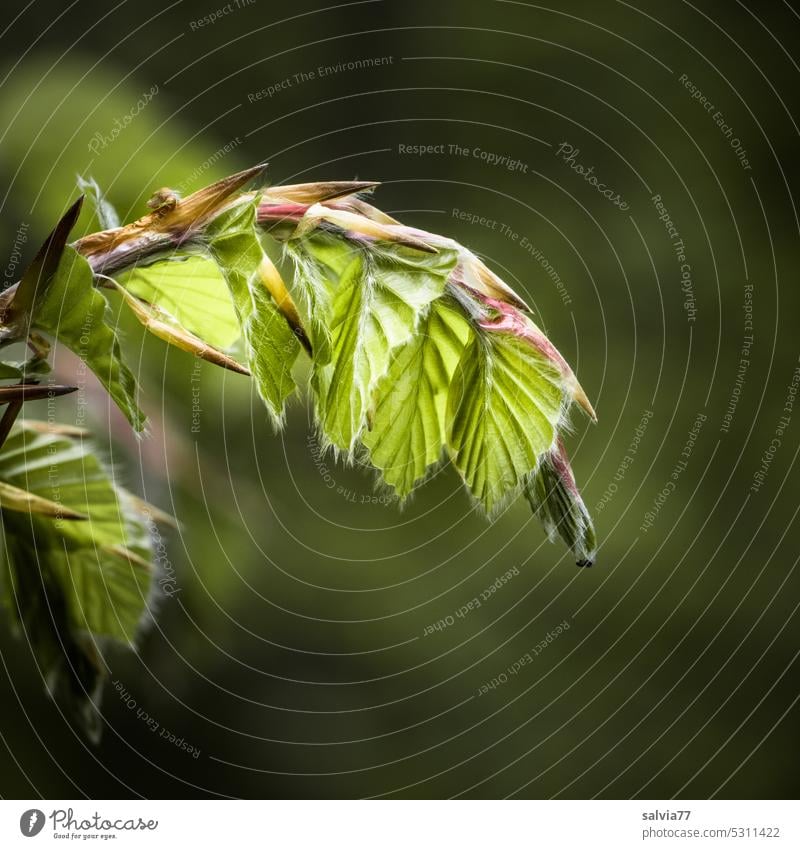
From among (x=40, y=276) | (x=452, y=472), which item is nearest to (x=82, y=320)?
(x=40, y=276)

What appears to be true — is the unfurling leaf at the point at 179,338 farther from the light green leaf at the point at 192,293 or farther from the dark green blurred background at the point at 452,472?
the dark green blurred background at the point at 452,472

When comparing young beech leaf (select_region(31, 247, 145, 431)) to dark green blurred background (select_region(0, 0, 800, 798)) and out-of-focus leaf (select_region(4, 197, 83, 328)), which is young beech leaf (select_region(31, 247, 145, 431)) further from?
dark green blurred background (select_region(0, 0, 800, 798))

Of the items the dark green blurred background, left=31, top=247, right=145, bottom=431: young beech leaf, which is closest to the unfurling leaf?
left=31, top=247, right=145, bottom=431: young beech leaf

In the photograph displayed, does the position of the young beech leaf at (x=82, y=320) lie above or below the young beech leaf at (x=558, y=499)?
above

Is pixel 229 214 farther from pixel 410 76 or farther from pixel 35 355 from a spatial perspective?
pixel 410 76

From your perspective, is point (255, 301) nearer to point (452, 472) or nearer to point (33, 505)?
point (33, 505)

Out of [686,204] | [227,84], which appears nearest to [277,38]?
[227,84]

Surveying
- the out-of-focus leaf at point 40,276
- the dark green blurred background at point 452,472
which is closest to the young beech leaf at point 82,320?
the out-of-focus leaf at point 40,276
